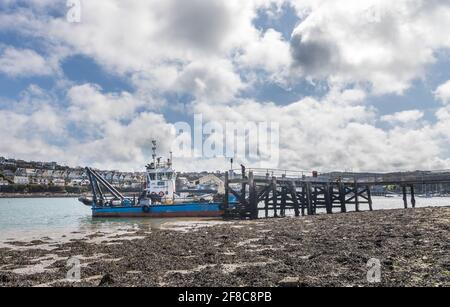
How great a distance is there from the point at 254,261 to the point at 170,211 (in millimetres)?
31502

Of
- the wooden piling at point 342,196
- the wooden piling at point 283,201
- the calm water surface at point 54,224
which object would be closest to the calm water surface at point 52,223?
the calm water surface at point 54,224

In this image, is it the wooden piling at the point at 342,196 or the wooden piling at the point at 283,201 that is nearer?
the wooden piling at the point at 283,201

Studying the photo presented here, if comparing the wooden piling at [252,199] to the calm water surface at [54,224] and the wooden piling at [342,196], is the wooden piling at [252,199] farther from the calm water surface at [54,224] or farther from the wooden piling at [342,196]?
the wooden piling at [342,196]

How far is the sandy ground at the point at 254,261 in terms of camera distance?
1012cm

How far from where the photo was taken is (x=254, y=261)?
43.4ft

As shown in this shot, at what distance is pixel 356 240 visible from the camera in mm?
16547

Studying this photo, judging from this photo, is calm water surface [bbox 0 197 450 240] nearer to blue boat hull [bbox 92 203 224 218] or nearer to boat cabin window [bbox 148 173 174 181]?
blue boat hull [bbox 92 203 224 218]

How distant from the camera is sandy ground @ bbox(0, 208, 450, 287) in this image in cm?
1012

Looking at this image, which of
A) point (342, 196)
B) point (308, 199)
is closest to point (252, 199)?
point (308, 199)

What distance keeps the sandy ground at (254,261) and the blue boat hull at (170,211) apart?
22.4 meters

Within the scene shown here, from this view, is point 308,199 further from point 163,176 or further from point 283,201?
point 163,176

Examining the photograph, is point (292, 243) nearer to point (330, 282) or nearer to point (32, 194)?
point (330, 282)
